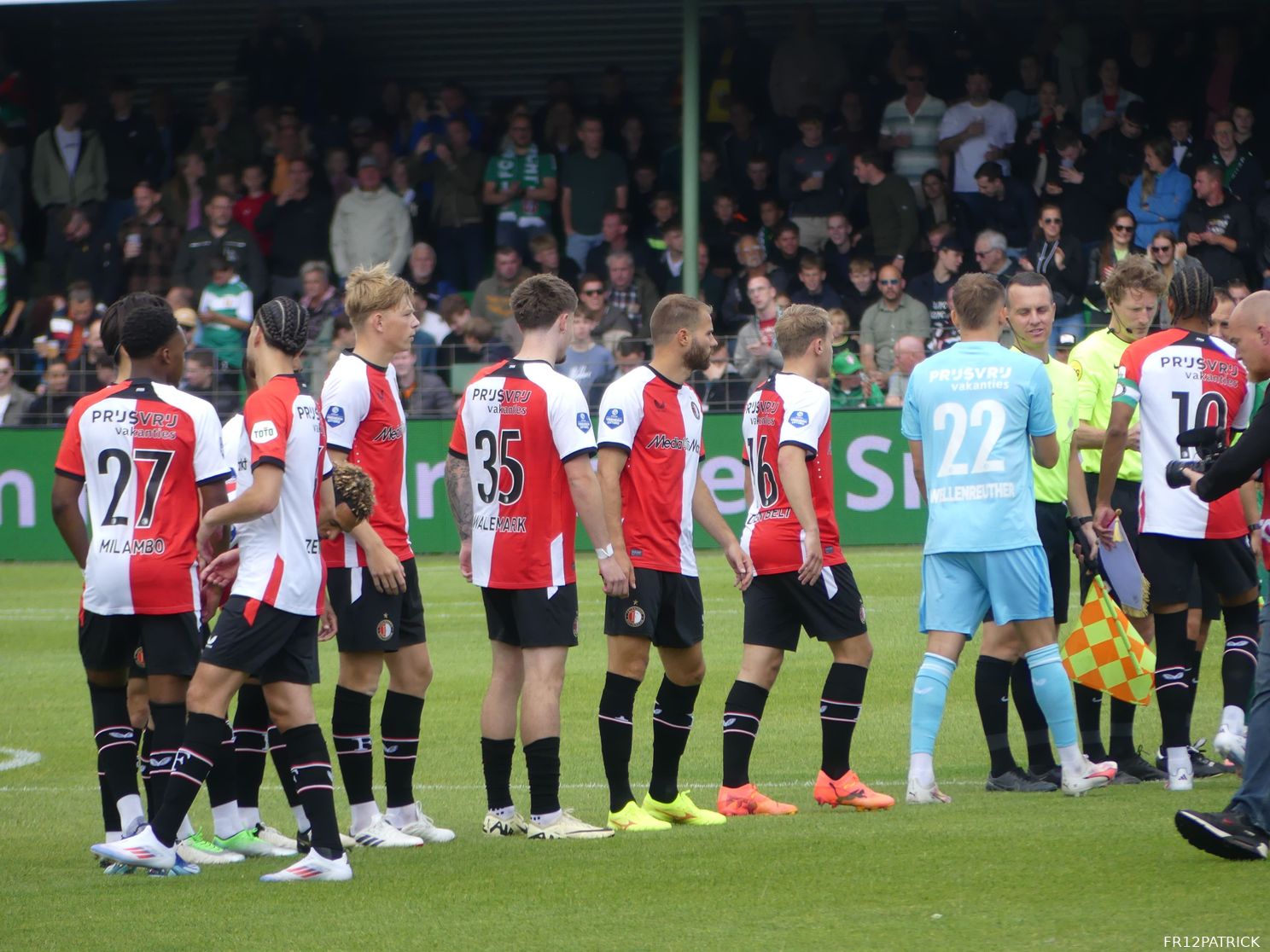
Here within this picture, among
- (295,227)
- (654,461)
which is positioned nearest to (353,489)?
(654,461)

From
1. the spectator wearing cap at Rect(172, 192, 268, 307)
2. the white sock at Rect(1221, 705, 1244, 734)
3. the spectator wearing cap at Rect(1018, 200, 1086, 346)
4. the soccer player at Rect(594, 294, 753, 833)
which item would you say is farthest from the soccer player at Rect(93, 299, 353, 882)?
the spectator wearing cap at Rect(172, 192, 268, 307)

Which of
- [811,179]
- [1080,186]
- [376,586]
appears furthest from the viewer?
[811,179]

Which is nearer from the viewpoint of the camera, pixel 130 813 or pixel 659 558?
pixel 130 813

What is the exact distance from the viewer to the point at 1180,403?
7277mm

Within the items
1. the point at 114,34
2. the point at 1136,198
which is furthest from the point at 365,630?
the point at 114,34

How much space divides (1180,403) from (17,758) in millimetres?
6217

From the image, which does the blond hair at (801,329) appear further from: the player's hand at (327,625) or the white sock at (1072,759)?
the player's hand at (327,625)

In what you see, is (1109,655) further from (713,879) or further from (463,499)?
(463,499)

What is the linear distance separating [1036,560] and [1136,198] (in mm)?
13144

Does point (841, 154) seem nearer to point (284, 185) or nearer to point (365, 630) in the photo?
point (284, 185)

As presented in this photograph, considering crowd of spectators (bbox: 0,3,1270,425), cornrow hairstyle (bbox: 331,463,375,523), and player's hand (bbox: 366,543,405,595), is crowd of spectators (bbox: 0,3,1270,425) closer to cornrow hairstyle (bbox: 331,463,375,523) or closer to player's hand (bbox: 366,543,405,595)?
player's hand (bbox: 366,543,405,595)

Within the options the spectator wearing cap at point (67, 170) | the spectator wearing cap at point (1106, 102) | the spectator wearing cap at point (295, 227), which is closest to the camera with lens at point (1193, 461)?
the spectator wearing cap at point (1106, 102)

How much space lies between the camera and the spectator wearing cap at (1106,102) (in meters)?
20.3

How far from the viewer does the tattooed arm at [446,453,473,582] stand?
6.86 metres
